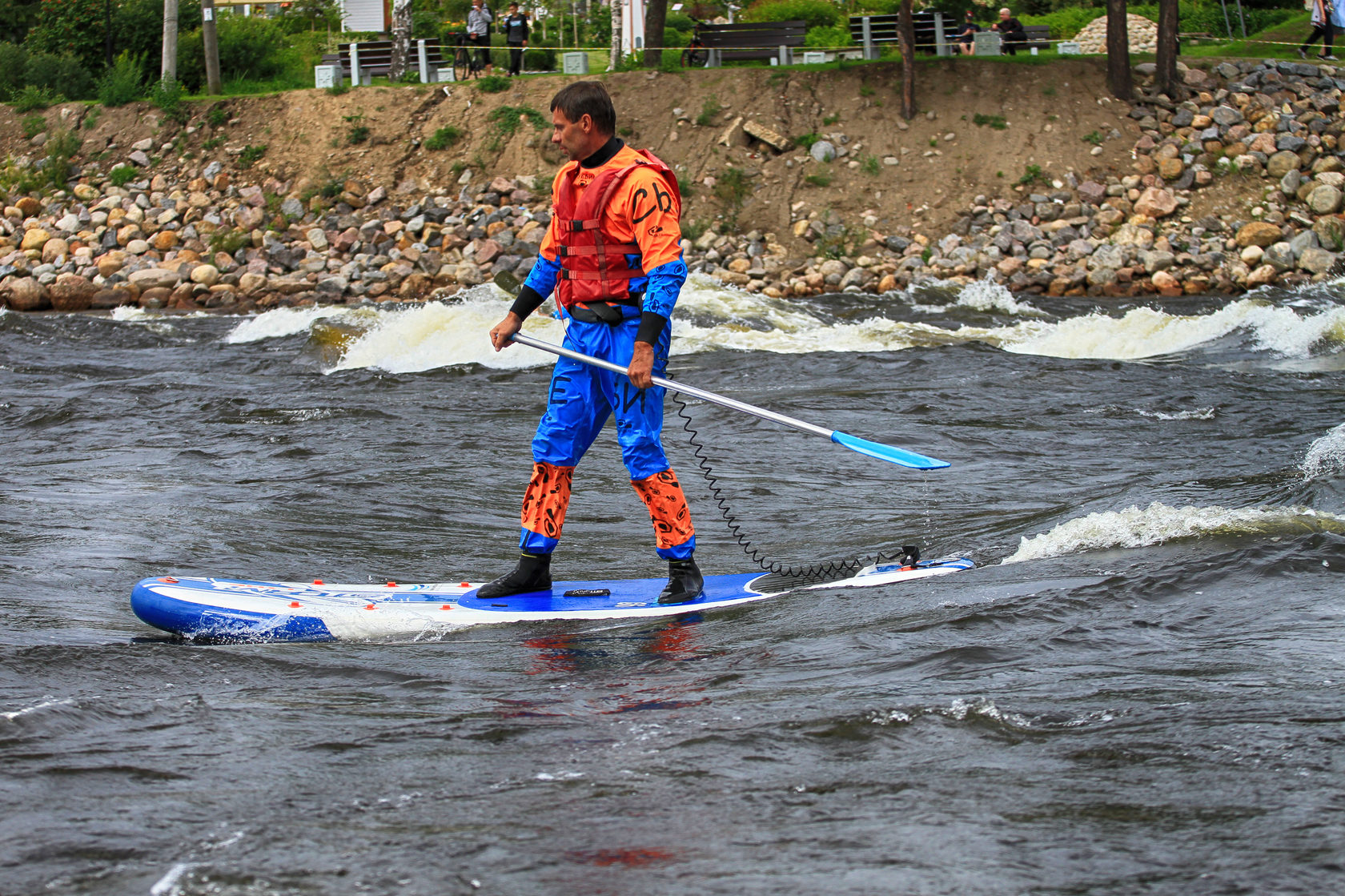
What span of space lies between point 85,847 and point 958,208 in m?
18.8

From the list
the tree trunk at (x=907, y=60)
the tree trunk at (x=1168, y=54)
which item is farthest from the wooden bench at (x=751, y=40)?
the tree trunk at (x=1168, y=54)

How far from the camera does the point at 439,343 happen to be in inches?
516

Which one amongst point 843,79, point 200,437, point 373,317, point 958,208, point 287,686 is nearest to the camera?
point 287,686

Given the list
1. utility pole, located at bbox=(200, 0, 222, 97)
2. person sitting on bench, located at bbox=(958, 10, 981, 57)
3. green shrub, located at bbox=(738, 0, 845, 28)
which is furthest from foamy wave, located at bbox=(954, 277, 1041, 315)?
utility pole, located at bbox=(200, 0, 222, 97)

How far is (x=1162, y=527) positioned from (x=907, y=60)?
685 inches

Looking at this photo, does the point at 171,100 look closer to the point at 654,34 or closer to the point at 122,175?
the point at 122,175

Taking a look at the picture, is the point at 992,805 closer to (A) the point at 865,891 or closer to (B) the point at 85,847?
(A) the point at 865,891

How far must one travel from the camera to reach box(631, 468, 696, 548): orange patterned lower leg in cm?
443

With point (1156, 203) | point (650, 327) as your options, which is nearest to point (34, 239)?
point (1156, 203)

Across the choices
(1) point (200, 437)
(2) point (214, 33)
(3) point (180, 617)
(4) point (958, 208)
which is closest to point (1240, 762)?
(3) point (180, 617)

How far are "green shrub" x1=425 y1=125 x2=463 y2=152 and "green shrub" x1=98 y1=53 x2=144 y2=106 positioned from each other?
6.80 metres

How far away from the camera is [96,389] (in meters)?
11.0

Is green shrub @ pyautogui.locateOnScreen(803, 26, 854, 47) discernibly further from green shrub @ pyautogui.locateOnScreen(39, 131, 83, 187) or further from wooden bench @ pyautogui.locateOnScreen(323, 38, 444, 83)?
green shrub @ pyautogui.locateOnScreen(39, 131, 83, 187)

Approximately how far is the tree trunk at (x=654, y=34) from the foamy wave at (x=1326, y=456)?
17536mm
